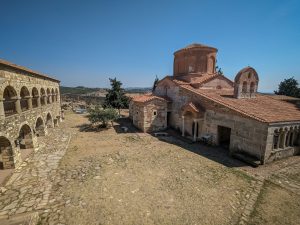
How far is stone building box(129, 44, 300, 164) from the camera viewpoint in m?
9.73

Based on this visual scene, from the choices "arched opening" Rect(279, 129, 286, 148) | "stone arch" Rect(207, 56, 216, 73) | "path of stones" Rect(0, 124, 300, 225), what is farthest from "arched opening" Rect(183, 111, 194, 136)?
"path of stones" Rect(0, 124, 300, 225)

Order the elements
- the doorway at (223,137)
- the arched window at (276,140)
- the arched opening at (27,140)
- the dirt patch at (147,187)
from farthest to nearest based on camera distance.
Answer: the doorway at (223,137), the arched opening at (27,140), the arched window at (276,140), the dirt patch at (147,187)

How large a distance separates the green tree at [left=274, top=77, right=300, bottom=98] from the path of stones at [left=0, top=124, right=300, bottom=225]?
26465 mm

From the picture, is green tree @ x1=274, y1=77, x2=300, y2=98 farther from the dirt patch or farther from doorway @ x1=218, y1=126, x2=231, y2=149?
the dirt patch

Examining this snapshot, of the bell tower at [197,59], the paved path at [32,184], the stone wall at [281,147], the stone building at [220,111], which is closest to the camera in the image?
the paved path at [32,184]

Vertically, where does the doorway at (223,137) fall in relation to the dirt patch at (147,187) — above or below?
above

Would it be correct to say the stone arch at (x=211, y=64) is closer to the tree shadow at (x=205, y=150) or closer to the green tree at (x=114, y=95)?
the tree shadow at (x=205, y=150)

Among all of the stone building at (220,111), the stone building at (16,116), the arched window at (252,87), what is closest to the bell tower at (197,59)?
the stone building at (220,111)

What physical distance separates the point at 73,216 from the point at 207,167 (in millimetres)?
6925

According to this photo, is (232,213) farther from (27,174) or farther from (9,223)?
(27,174)

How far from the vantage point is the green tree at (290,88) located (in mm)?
28341

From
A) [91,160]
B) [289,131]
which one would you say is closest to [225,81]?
[289,131]

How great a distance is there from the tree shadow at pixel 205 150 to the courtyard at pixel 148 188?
70 mm

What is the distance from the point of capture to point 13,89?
8.93 m
